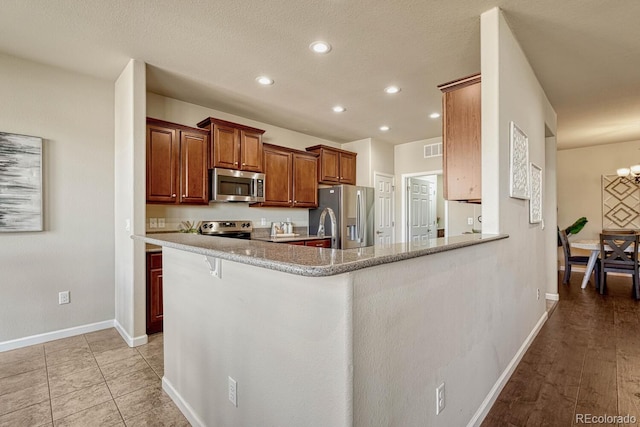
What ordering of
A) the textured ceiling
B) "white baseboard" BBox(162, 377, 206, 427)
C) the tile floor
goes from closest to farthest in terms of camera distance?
"white baseboard" BBox(162, 377, 206, 427) → the tile floor → the textured ceiling

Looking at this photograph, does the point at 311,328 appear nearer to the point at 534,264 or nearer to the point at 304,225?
the point at 534,264

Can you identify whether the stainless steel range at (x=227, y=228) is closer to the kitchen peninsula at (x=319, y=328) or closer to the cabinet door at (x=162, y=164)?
the cabinet door at (x=162, y=164)

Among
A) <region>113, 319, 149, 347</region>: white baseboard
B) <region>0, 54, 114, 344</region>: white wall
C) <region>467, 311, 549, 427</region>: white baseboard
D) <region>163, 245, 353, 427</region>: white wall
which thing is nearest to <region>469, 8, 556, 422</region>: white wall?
<region>467, 311, 549, 427</region>: white baseboard

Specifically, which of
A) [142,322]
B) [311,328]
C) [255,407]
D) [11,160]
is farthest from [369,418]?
[11,160]

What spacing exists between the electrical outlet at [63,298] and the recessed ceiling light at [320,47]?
127 inches

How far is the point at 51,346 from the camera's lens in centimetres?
283

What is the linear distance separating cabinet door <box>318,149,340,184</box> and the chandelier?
466 cm

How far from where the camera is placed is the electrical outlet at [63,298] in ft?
9.88

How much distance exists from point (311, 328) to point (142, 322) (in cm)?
251

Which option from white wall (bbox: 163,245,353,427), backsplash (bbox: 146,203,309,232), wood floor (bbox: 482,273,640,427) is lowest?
wood floor (bbox: 482,273,640,427)

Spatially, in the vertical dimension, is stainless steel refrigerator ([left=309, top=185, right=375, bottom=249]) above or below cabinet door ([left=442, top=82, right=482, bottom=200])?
below

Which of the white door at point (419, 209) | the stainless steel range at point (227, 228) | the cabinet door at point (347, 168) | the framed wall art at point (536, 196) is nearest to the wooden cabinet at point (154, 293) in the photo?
the stainless steel range at point (227, 228)

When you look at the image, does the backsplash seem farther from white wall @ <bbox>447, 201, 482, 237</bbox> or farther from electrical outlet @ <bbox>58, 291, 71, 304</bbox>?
white wall @ <bbox>447, 201, 482, 237</bbox>

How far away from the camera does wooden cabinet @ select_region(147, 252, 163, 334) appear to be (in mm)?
3059
